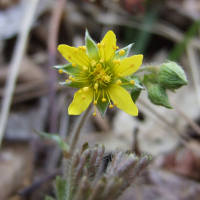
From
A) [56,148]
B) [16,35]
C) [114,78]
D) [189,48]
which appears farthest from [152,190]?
[16,35]

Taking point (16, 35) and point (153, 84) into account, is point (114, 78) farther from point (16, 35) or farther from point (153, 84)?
point (16, 35)

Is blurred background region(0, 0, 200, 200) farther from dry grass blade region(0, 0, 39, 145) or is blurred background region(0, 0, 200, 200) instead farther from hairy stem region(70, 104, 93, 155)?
hairy stem region(70, 104, 93, 155)

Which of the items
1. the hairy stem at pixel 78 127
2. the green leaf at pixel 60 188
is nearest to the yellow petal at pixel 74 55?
the hairy stem at pixel 78 127

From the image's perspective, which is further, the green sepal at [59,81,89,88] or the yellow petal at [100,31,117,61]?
the green sepal at [59,81,89,88]

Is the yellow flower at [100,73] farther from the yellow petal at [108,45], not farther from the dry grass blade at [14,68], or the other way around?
the dry grass blade at [14,68]

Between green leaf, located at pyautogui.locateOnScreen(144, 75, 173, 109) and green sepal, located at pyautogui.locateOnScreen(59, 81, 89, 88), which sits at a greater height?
green leaf, located at pyautogui.locateOnScreen(144, 75, 173, 109)

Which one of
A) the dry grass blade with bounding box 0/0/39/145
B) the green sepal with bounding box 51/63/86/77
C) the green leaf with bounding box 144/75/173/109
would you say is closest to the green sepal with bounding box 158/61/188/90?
the green leaf with bounding box 144/75/173/109
